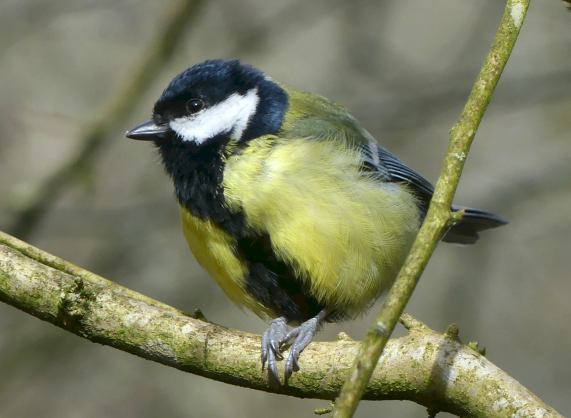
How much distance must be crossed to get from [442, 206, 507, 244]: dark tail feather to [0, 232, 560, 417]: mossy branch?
1.40 meters

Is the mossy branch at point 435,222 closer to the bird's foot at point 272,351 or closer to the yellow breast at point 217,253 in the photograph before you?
the bird's foot at point 272,351

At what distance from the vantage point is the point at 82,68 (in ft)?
18.5

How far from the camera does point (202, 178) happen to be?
292 centimetres

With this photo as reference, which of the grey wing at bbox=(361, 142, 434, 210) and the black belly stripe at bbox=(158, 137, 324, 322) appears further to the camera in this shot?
the grey wing at bbox=(361, 142, 434, 210)

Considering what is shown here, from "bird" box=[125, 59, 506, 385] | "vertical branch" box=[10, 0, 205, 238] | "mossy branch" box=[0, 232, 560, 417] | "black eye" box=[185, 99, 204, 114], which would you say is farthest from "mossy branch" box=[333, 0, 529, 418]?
"vertical branch" box=[10, 0, 205, 238]

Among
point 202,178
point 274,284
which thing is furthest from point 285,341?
point 202,178

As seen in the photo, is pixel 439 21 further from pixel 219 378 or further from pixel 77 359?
pixel 219 378

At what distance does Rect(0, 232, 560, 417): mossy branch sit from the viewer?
7.15ft

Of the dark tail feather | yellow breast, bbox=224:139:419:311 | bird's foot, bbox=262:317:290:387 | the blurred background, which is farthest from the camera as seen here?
the blurred background

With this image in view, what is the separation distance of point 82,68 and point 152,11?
2.12ft

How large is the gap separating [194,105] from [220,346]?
111 centimetres

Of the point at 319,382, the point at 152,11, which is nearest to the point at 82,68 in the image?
the point at 152,11

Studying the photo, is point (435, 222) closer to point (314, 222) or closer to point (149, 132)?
A: point (314, 222)

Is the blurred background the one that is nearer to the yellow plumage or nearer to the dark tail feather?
the dark tail feather
